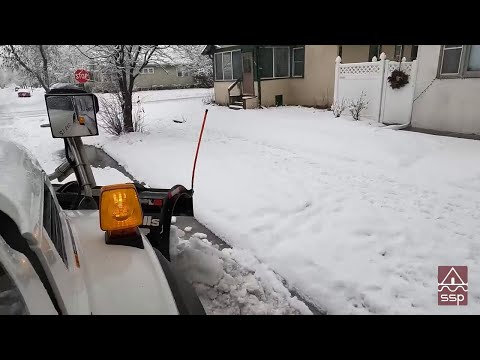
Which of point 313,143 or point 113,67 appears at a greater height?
point 113,67

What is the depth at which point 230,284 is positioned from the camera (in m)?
2.97

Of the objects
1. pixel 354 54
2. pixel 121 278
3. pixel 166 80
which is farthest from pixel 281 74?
pixel 166 80

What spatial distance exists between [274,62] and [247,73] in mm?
1403

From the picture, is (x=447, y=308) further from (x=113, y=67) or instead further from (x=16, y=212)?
(x=113, y=67)

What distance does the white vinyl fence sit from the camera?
10.5 m

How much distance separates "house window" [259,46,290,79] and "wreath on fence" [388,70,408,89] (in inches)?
282

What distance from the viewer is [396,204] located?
4.84 meters

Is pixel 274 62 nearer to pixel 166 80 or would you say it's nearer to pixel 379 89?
pixel 379 89

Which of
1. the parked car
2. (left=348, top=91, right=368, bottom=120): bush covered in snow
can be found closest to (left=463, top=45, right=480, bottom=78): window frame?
(left=348, top=91, right=368, bottom=120): bush covered in snow

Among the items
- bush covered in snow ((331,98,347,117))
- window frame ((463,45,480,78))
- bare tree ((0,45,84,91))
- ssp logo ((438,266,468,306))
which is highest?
bare tree ((0,45,84,91))

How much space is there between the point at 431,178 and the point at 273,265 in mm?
3880

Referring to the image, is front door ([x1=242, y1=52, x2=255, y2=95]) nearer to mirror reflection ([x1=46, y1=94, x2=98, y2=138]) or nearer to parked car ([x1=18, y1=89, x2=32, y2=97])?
parked car ([x1=18, y1=89, x2=32, y2=97])

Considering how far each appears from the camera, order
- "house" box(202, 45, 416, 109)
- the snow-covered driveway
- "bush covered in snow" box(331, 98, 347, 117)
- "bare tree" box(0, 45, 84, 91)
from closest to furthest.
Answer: the snow-covered driveway → "bare tree" box(0, 45, 84, 91) → "bush covered in snow" box(331, 98, 347, 117) → "house" box(202, 45, 416, 109)
